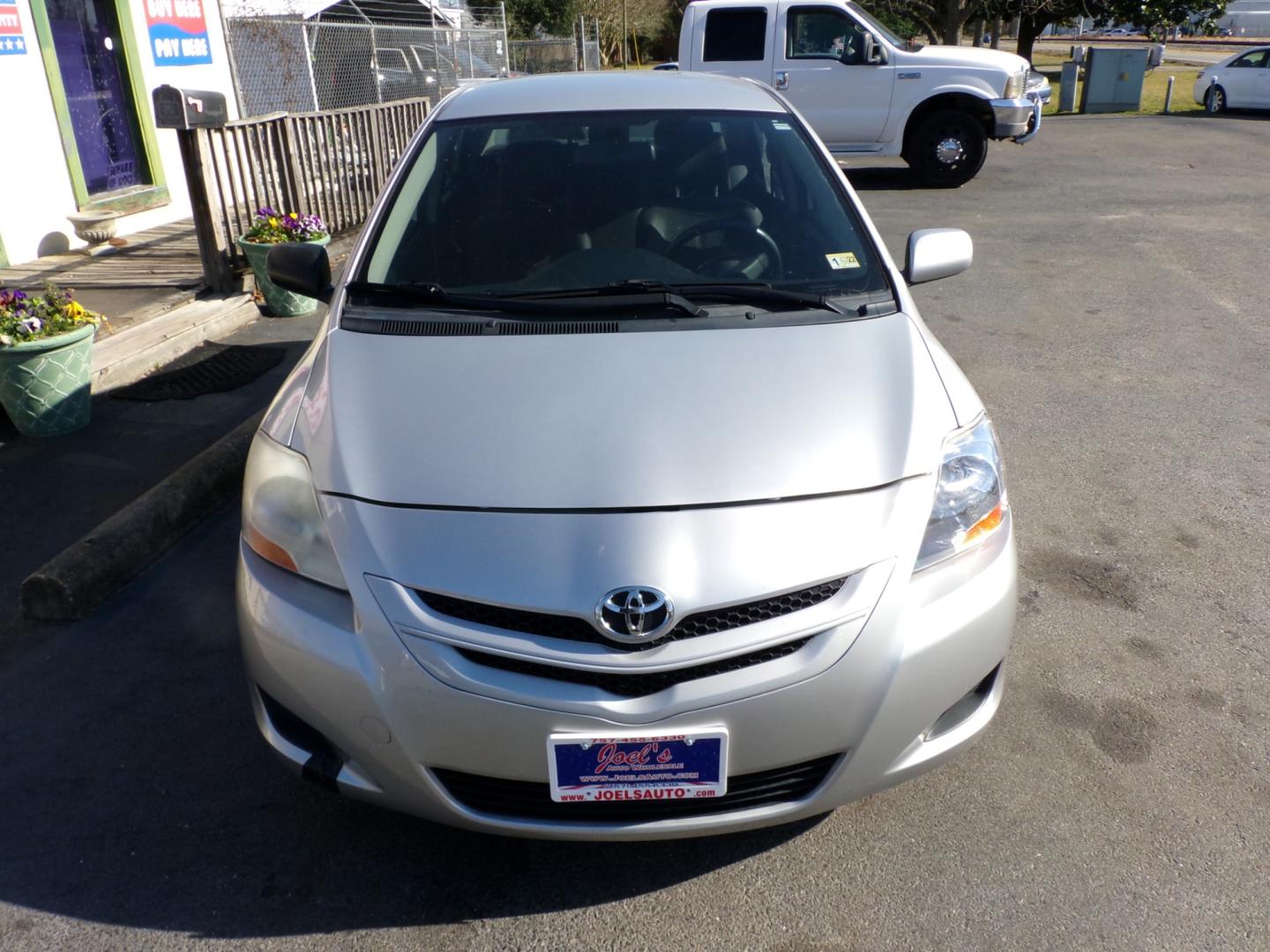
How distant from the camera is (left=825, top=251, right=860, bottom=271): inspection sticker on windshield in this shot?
10.3 feet

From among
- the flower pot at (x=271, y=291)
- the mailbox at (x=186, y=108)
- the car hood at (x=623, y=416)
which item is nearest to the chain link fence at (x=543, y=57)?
the flower pot at (x=271, y=291)

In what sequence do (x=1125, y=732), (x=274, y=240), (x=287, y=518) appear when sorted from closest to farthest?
(x=287, y=518) < (x=1125, y=732) < (x=274, y=240)

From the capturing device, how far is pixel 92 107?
8609mm

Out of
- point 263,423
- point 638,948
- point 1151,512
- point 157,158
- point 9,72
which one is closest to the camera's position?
point 638,948

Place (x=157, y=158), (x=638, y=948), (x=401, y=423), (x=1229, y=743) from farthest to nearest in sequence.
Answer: (x=157, y=158), (x=1229, y=743), (x=401, y=423), (x=638, y=948)

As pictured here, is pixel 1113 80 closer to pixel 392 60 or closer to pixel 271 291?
pixel 392 60

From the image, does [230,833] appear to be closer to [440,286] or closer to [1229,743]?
[440,286]

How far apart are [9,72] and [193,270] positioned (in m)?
1.97

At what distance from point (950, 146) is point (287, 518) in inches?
473

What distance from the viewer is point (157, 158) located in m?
9.38

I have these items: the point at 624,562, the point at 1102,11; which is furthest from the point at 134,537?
the point at 1102,11

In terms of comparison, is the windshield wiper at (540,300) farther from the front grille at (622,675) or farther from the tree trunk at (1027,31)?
the tree trunk at (1027,31)

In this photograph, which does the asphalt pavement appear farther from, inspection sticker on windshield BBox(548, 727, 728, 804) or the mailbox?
the mailbox

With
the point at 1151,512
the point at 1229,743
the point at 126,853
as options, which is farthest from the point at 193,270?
the point at 1229,743
